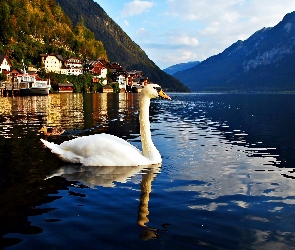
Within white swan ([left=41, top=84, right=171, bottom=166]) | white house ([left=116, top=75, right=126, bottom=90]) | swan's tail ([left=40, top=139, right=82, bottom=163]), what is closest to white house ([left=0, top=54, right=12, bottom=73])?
white house ([left=116, top=75, right=126, bottom=90])

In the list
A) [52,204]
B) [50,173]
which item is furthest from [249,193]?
[50,173]

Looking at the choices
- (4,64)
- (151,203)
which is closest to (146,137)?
(151,203)

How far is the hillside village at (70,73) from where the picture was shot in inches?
4387

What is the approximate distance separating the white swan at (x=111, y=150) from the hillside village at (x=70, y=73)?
87238 millimetres

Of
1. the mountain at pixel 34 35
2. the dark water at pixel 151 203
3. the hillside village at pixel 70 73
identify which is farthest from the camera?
the mountain at pixel 34 35

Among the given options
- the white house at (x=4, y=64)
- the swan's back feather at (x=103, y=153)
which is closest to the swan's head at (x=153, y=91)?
the swan's back feather at (x=103, y=153)

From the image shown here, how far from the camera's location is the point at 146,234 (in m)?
6.46

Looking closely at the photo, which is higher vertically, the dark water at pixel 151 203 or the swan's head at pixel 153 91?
the swan's head at pixel 153 91

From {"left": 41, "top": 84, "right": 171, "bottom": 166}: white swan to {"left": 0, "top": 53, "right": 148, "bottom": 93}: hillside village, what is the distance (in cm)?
8724

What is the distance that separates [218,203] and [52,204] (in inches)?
151

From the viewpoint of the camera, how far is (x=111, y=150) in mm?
11352

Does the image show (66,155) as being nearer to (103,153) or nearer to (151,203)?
(103,153)

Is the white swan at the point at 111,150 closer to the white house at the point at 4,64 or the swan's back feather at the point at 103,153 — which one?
the swan's back feather at the point at 103,153

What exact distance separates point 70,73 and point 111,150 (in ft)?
471
